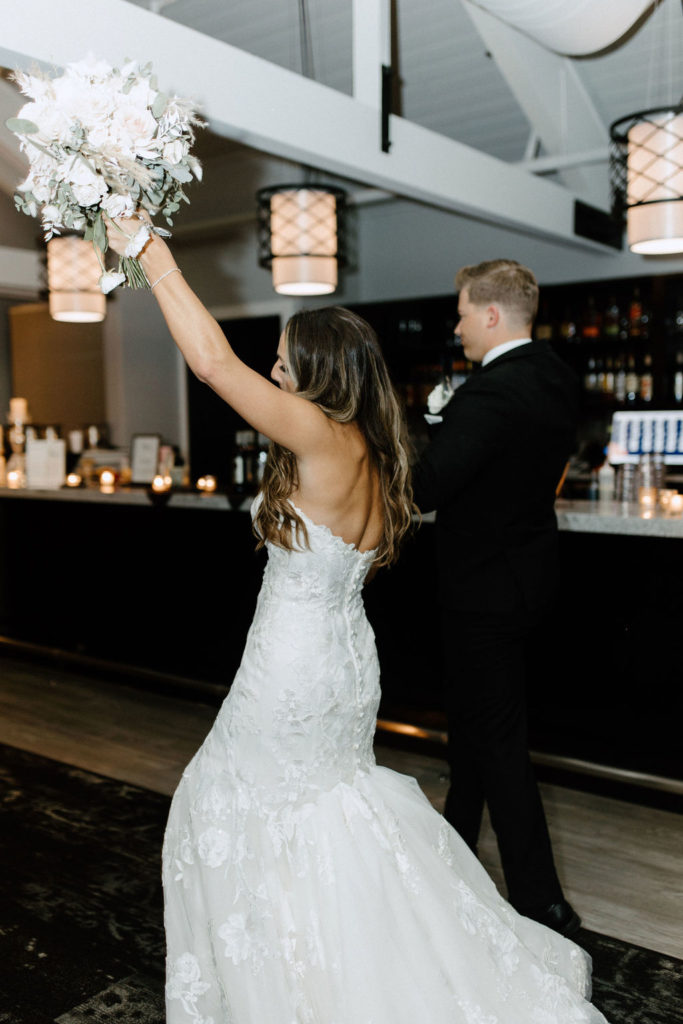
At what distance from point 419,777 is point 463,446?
174 centimetres

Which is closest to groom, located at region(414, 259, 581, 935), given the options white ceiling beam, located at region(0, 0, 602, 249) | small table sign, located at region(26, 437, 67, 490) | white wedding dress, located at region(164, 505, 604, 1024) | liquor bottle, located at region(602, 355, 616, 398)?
white wedding dress, located at region(164, 505, 604, 1024)

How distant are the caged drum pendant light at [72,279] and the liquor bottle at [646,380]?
3904 mm

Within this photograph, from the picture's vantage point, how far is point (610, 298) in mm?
6855

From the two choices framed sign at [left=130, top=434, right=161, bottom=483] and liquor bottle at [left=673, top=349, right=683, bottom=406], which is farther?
liquor bottle at [left=673, top=349, right=683, bottom=406]

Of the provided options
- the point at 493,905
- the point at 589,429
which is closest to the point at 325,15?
the point at 589,429

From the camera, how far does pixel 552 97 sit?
5.53 metres

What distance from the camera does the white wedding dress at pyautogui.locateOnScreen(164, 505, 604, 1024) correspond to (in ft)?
5.44

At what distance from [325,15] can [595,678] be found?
4.32 m

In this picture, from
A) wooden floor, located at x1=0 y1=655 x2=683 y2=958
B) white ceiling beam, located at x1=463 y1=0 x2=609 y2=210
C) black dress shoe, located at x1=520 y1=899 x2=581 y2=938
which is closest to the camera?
black dress shoe, located at x1=520 y1=899 x2=581 y2=938

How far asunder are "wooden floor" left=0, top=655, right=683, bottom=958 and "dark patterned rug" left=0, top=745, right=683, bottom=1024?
7.1 inches

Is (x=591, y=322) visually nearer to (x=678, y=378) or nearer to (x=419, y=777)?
(x=678, y=378)

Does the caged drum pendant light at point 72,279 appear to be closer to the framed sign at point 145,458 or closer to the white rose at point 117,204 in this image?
the framed sign at point 145,458

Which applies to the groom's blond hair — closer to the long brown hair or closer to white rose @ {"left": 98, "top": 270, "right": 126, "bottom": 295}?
the long brown hair

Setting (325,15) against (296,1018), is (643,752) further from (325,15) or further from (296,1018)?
(325,15)
